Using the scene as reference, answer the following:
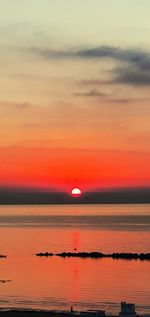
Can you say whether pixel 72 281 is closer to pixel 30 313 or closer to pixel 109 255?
pixel 30 313

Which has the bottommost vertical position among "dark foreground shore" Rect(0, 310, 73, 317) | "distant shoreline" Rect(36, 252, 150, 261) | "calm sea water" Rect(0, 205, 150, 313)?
"dark foreground shore" Rect(0, 310, 73, 317)

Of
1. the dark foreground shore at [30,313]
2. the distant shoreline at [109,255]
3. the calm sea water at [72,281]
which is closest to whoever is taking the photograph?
the dark foreground shore at [30,313]

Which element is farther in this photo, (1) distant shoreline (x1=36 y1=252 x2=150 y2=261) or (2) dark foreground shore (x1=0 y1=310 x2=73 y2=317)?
(1) distant shoreline (x1=36 y1=252 x2=150 y2=261)

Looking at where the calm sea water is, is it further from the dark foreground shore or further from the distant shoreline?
the dark foreground shore

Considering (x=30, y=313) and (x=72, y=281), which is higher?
(x=72, y=281)

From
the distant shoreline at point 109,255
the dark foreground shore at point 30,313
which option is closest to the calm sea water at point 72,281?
the distant shoreline at point 109,255

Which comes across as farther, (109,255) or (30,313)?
(109,255)

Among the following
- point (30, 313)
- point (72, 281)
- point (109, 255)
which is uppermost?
point (109, 255)

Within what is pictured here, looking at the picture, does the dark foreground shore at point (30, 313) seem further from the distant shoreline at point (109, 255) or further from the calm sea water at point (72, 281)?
the distant shoreline at point (109, 255)

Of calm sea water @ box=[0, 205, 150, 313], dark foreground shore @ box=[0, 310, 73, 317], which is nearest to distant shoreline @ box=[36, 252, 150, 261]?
calm sea water @ box=[0, 205, 150, 313]

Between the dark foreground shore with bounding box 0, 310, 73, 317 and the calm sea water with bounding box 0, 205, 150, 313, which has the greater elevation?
the calm sea water with bounding box 0, 205, 150, 313

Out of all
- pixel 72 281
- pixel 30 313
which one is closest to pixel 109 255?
pixel 72 281

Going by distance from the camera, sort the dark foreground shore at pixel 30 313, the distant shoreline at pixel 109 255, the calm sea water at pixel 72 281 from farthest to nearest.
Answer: the distant shoreline at pixel 109 255 → the calm sea water at pixel 72 281 → the dark foreground shore at pixel 30 313

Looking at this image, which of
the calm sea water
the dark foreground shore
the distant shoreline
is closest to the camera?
the dark foreground shore
